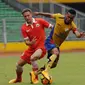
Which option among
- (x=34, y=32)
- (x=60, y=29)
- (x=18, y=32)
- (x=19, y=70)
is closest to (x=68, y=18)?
(x=60, y=29)

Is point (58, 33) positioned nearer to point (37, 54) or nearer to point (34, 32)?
point (34, 32)

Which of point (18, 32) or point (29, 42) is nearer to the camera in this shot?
point (29, 42)

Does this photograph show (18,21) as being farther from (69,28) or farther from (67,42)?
(69,28)

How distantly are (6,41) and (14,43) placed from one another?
44 cm

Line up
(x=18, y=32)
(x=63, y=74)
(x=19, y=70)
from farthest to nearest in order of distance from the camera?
(x=18, y=32)
(x=63, y=74)
(x=19, y=70)

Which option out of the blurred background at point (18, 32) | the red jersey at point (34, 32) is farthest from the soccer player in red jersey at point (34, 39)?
the blurred background at point (18, 32)

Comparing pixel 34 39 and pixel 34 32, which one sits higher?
pixel 34 32

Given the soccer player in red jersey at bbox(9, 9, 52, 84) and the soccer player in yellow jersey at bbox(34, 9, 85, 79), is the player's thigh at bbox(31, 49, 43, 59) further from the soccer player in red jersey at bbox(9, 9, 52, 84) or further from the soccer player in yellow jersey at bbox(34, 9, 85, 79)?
the soccer player in yellow jersey at bbox(34, 9, 85, 79)

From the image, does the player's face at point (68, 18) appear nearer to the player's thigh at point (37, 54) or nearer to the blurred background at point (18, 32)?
the player's thigh at point (37, 54)

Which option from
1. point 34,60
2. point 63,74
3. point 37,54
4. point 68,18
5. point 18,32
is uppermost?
point 68,18

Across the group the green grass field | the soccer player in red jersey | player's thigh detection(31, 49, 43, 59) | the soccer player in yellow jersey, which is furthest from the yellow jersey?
the green grass field

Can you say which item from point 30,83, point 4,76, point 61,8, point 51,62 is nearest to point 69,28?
point 51,62

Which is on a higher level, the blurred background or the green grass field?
the green grass field

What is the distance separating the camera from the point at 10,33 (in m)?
25.1
